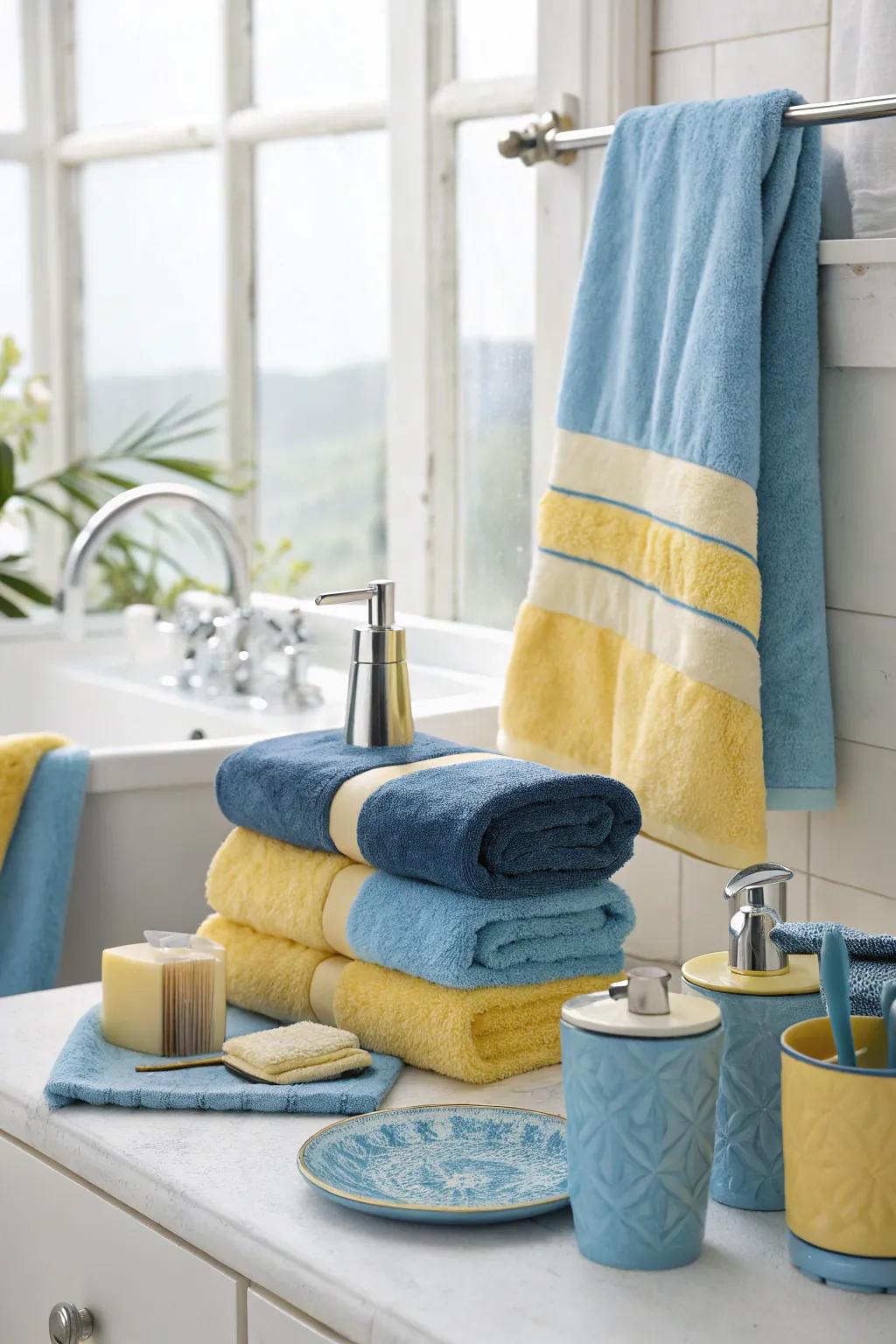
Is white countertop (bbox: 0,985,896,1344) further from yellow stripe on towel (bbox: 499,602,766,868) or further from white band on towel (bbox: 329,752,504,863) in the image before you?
yellow stripe on towel (bbox: 499,602,766,868)

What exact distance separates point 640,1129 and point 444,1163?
5.6 inches

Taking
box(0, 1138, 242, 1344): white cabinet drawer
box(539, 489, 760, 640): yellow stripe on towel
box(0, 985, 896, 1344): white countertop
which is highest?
box(539, 489, 760, 640): yellow stripe on towel

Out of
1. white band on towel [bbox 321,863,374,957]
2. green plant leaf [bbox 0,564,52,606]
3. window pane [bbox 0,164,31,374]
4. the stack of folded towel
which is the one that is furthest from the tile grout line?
window pane [bbox 0,164,31,374]

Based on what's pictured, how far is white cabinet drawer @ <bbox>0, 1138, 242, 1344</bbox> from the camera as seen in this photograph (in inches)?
30.8

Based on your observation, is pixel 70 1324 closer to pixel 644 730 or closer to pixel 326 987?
pixel 326 987

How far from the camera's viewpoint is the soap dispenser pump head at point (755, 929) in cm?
81

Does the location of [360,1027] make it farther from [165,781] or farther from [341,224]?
[341,224]

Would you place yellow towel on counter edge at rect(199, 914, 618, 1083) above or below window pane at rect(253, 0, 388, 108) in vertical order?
below

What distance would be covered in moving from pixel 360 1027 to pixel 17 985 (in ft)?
1.49

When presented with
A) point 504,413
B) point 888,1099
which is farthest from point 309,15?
point 888,1099

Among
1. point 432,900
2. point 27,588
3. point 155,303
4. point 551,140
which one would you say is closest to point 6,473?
point 27,588

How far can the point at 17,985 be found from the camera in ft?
4.34

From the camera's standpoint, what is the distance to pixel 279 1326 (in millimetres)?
733

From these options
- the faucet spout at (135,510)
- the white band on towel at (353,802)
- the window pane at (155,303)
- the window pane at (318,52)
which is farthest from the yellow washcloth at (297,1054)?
the window pane at (155,303)
